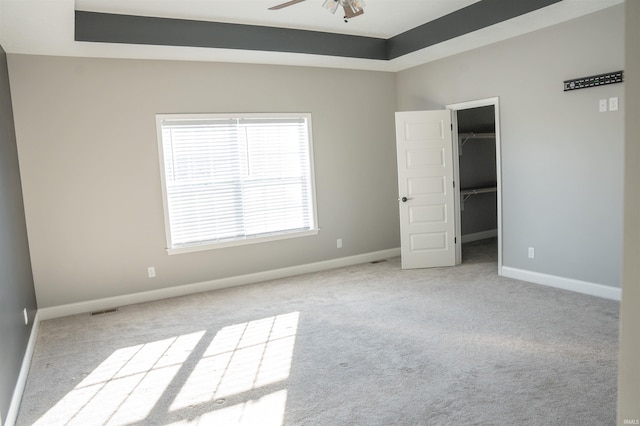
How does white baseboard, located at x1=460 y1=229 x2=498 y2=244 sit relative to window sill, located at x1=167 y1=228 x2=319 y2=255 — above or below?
below

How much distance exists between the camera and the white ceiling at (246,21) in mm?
3477

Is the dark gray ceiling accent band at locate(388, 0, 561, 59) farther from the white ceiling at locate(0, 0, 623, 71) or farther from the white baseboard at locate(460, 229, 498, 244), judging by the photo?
the white baseboard at locate(460, 229, 498, 244)

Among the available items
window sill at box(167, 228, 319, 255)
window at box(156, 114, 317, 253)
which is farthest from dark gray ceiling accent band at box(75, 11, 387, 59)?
window sill at box(167, 228, 319, 255)

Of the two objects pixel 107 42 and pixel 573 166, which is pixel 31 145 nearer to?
pixel 107 42

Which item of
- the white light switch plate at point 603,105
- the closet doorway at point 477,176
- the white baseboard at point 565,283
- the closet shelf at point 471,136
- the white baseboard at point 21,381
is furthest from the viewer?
the closet doorway at point 477,176

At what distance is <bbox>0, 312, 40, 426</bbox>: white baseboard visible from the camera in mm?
2563

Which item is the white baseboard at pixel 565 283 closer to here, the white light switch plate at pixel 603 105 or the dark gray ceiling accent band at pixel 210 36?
the white light switch plate at pixel 603 105

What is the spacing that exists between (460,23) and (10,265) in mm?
4522

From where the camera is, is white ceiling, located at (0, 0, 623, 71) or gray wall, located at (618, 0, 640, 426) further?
white ceiling, located at (0, 0, 623, 71)

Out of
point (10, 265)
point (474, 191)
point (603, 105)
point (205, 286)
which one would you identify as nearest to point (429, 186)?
point (474, 191)

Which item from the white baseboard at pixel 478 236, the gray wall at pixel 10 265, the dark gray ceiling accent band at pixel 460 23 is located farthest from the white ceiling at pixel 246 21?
the white baseboard at pixel 478 236

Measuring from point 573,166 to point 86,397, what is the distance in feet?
14.7

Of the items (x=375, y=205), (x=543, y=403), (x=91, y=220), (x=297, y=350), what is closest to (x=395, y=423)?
(x=543, y=403)

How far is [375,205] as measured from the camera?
6309 mm
